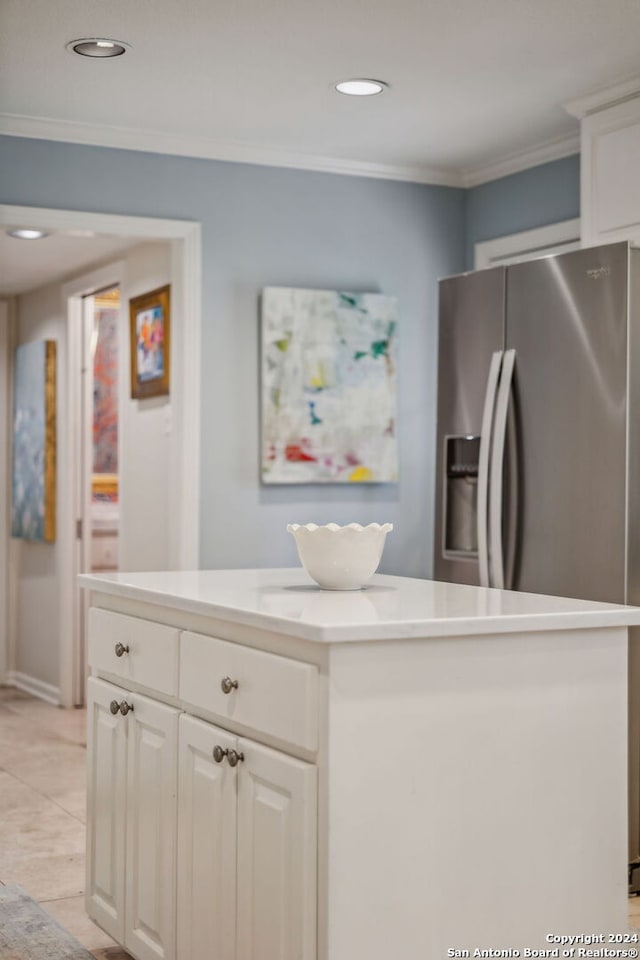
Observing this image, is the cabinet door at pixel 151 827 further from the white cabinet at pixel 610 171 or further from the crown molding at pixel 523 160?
the crown molding at pixel 523 160

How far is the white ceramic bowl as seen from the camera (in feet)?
7.80

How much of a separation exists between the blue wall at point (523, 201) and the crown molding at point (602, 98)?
375 mm

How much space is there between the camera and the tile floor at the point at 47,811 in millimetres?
3133

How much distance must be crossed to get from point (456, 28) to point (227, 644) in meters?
2.03

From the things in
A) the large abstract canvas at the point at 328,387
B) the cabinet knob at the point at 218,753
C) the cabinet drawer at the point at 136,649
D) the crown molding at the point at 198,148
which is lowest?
the cabinet knob at the point at 218,753

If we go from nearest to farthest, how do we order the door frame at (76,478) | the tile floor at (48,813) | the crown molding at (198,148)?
the tile floor at (48,813), the crown molding at (198,148), the door frame at (76,478)

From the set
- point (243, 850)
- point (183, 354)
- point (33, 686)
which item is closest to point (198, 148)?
point (183, 354)

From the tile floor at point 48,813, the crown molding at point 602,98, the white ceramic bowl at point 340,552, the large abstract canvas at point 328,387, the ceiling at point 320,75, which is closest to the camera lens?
the white ceramic bowl at point 340,552

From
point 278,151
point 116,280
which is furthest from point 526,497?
point 116,280

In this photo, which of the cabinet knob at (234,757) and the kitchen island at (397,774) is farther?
the cabinet knob at (234,757)

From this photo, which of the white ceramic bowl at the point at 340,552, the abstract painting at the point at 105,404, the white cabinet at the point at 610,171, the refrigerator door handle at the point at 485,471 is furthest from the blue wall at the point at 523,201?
the abstract painting at the point at 105,404

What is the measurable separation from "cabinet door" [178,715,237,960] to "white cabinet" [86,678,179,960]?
0.17 feet

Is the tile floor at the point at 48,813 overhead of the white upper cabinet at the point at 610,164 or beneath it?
beneath

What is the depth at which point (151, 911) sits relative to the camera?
8.11 ft
